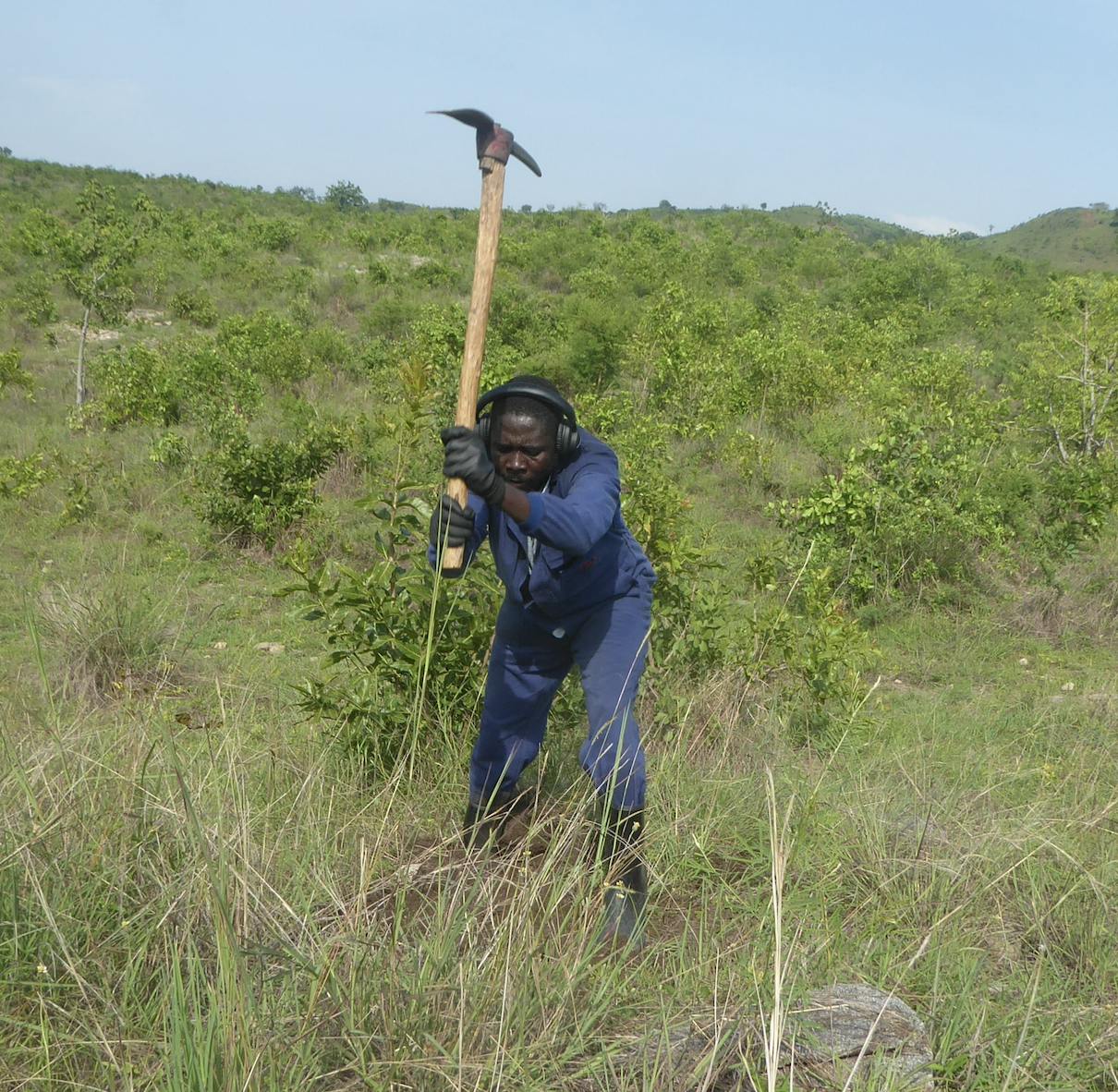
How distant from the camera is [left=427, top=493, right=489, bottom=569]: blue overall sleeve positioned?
2635 millimetres

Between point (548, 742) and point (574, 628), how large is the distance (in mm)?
775

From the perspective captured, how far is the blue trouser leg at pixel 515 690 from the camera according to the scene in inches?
109

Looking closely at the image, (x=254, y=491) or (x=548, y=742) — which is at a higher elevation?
(x=254, y=491)

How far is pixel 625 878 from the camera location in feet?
8.09

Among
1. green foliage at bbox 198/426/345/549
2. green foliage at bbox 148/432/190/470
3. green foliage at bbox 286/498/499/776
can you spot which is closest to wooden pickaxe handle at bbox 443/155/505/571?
green foliage at bbox 286/498/499/776

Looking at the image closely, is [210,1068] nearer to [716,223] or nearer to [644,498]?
[644,498]

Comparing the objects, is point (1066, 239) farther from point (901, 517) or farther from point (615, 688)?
point (615, 688)

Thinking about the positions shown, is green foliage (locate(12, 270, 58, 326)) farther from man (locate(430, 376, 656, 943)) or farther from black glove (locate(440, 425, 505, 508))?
black glove (locate(440, 425, 505, 508))

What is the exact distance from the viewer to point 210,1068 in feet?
4.75

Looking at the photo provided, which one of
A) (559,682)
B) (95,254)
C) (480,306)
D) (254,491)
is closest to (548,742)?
(559,682)

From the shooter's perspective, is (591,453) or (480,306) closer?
(480,306)

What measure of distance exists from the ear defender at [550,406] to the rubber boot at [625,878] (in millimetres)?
934

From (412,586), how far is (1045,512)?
5705 millimetres

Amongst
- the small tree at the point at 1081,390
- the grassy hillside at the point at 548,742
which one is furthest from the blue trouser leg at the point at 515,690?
the small tree at the point at 1081,390
